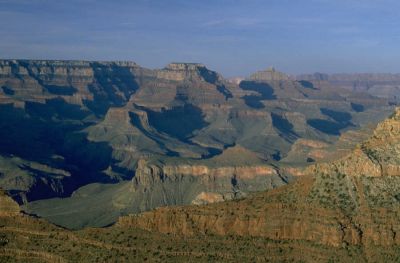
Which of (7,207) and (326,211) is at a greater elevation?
(326,211)

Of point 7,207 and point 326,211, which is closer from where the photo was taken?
point 326,211

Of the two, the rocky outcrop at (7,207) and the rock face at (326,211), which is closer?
the rock face at (326,211)

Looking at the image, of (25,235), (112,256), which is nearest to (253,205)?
(112,256)

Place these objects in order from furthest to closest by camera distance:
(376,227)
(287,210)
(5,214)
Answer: (5,214), (287,210), (376,227)

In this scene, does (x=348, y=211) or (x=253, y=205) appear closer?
(x=348, y=211)

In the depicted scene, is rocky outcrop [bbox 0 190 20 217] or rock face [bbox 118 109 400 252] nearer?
rock face [bbox 118 109 400 252]

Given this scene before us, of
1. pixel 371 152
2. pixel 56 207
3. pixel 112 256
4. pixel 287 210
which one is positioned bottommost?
pixel 56 207

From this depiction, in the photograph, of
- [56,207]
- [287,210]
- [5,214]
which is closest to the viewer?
[287,210]

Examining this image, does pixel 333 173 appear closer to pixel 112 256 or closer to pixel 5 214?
pixel 112 256
